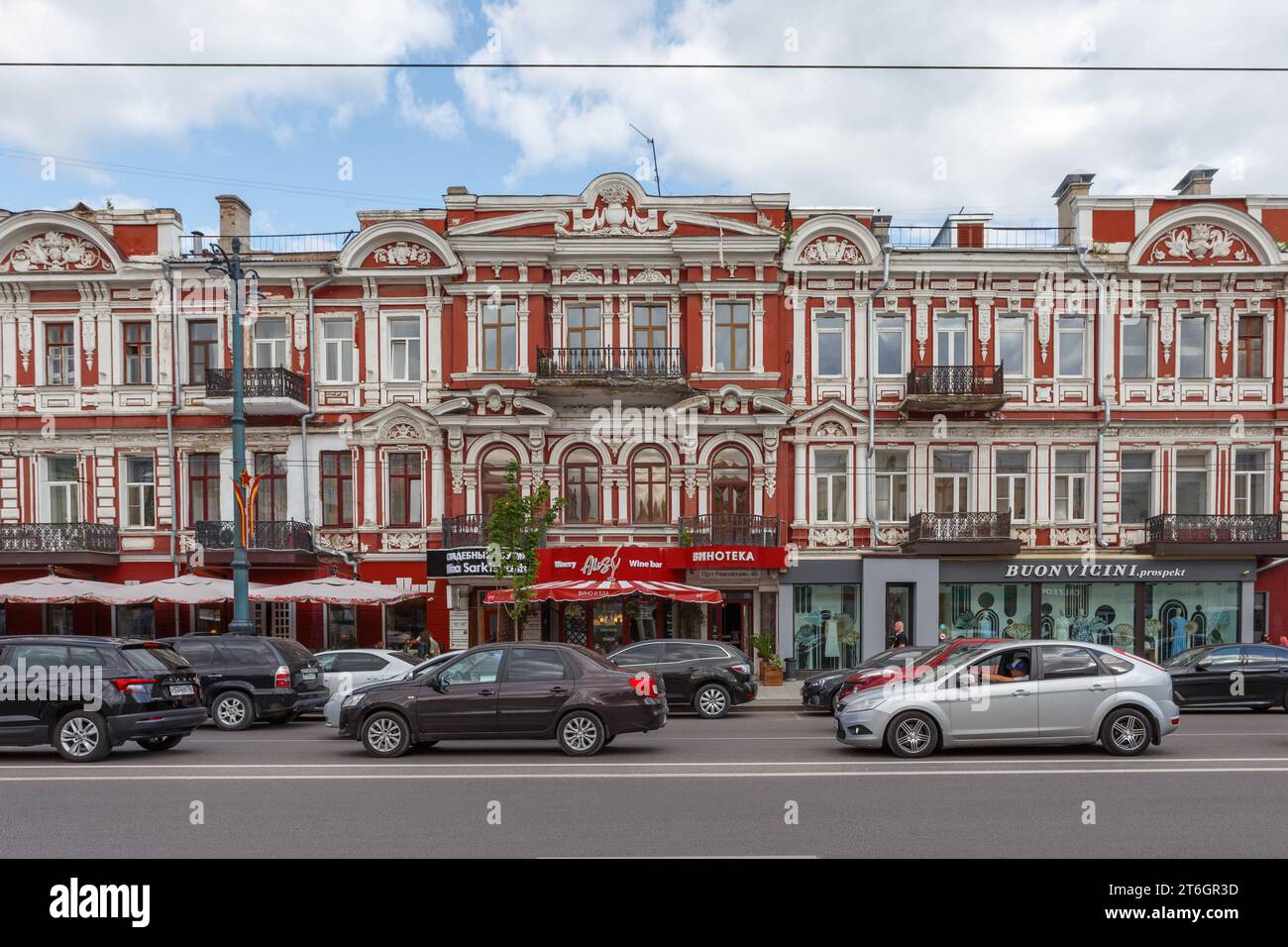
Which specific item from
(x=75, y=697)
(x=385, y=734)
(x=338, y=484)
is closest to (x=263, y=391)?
(x=338, y=484)

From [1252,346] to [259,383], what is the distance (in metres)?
26.1

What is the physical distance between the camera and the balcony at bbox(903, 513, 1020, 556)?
2511 centimetres

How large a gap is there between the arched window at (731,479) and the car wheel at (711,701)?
8351 mm

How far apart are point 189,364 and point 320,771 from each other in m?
18.5

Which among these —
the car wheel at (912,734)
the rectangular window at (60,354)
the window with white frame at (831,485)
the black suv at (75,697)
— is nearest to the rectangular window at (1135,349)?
the window with white frame at (831,485)

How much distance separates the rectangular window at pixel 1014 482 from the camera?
26203mm

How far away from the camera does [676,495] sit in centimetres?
2591

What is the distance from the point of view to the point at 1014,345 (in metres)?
26.4

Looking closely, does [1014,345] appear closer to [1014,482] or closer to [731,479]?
[1014,482]

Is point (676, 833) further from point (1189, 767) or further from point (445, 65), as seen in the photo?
point (445, 65)

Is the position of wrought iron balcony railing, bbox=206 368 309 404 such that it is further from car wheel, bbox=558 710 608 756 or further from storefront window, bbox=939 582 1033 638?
storefront window, bbox=939 582 1033 638

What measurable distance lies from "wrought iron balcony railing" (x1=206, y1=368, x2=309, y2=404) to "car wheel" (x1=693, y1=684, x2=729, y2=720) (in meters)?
13.8

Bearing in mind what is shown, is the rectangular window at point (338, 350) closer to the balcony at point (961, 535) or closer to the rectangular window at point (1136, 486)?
the balcony at point (961, 535)

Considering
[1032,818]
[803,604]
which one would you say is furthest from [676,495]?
[1032,818]
